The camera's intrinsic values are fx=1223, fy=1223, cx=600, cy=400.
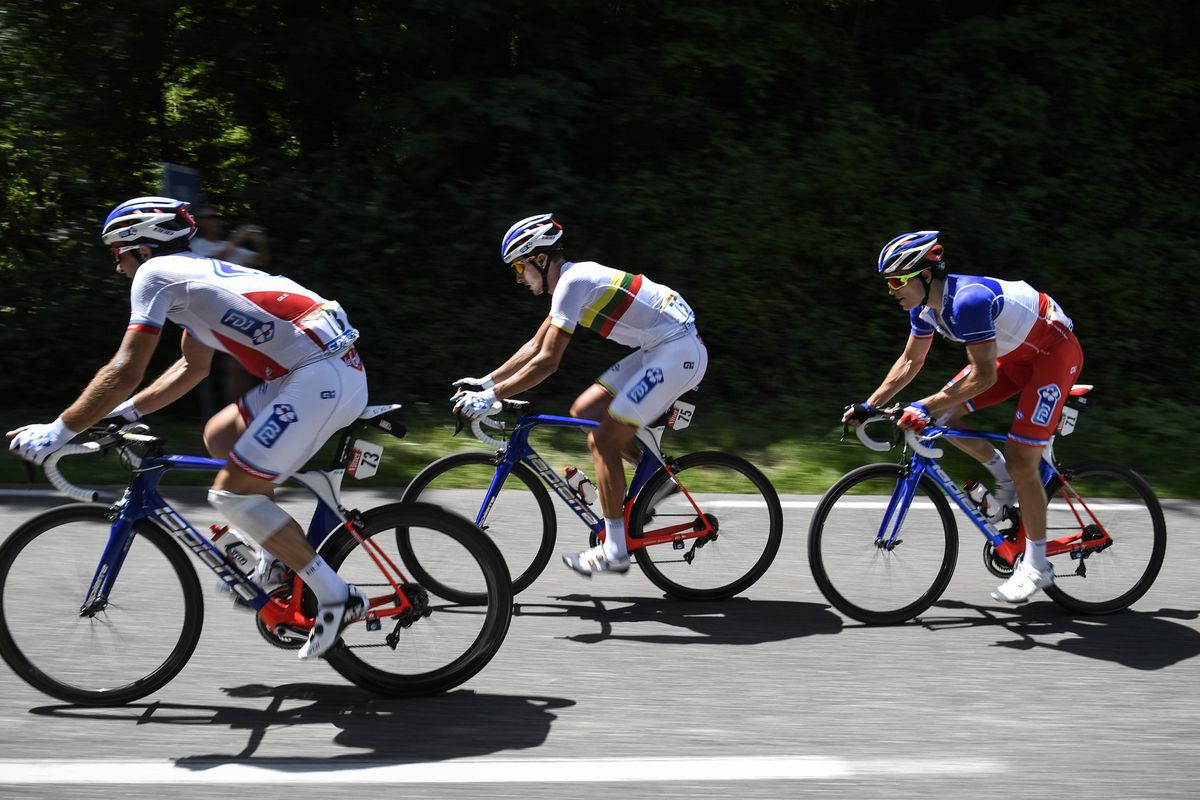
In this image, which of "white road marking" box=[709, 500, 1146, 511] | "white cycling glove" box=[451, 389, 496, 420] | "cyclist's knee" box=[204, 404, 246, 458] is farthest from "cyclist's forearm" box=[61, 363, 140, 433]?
"white road marking" box=[709, 500, 1146, 511]

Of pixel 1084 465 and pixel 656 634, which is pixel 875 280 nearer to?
pixel 1084 465

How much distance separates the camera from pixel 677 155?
1469 centimetres

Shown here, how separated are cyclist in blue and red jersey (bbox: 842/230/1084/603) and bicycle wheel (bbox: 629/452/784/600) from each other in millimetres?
673

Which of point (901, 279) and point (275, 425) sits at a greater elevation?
point (901, 279)

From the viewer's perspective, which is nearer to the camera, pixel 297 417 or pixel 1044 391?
pixel 297 417

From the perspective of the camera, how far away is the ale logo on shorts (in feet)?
19.4

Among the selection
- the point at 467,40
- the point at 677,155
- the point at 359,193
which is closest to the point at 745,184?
the point at 677,155

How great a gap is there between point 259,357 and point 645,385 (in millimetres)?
2129

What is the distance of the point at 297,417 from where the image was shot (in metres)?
4.61

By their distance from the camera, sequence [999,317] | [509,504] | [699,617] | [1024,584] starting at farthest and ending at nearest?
1. [509,504]
2. [699,617]
3. [1024,584]
4. [999,317]

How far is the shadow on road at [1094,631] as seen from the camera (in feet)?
18.1

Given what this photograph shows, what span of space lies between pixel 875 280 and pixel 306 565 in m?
10.2

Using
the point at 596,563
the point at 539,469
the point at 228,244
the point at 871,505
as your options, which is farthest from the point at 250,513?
the point at 228,244

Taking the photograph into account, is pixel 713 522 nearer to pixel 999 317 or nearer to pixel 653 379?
pixel 653 379
